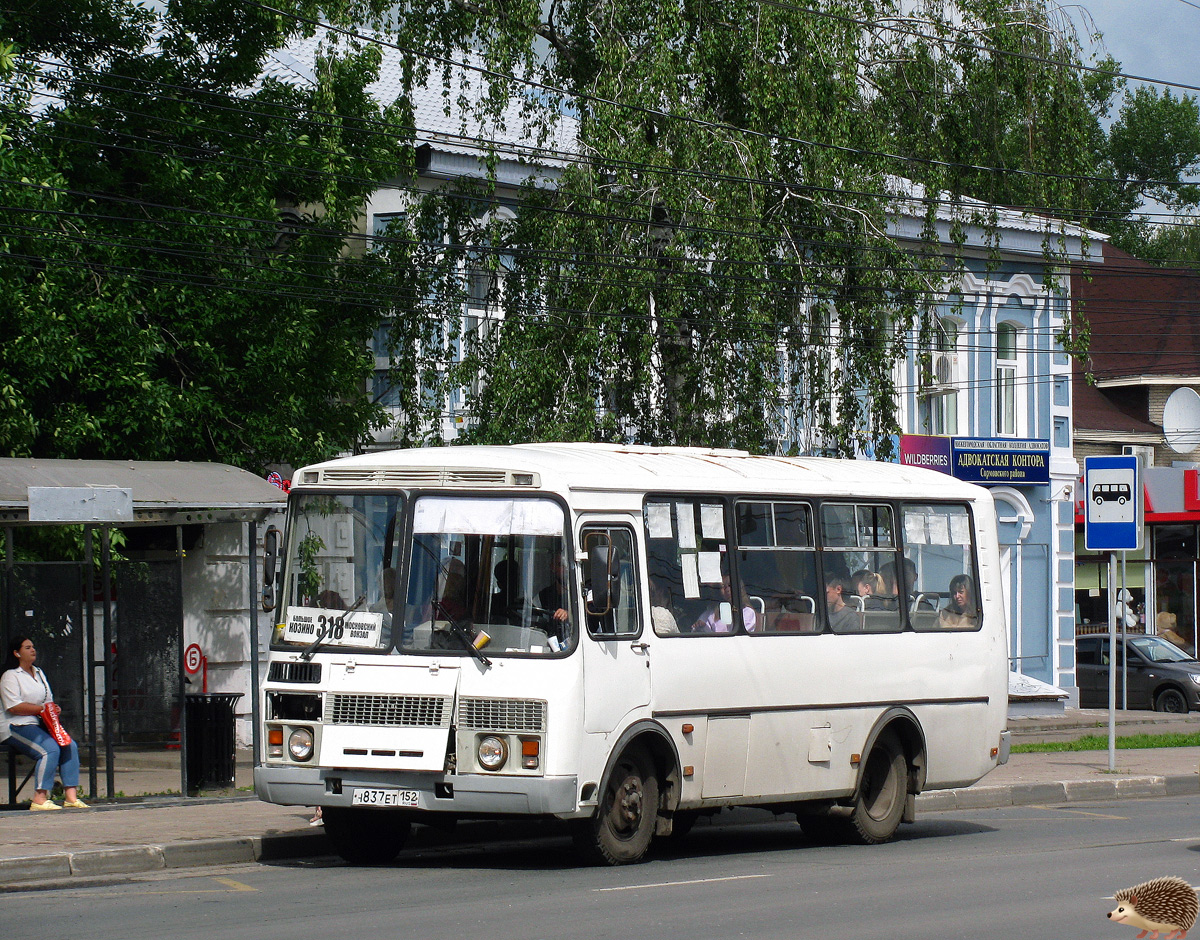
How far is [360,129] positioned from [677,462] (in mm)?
10191

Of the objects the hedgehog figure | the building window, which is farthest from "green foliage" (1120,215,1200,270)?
the hedgehog figure

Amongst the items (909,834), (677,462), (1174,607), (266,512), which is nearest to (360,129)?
(266,512)

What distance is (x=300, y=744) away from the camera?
37.2ft

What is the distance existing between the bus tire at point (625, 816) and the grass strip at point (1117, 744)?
1290 cm

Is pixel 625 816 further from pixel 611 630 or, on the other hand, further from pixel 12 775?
pixel 12 775

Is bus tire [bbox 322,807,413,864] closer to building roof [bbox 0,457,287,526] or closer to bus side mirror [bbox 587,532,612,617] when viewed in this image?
bus side mirror [bbox 587,532,612,617]

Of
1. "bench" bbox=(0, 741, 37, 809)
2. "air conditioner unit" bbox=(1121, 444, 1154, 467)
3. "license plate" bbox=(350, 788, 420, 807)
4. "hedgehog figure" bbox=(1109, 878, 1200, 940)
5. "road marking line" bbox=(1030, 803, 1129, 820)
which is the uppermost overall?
"air conditioner unit" bbox=(1121, 444, 1154, 467)

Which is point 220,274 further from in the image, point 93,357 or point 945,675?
point 945,675

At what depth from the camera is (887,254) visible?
68.4 feet

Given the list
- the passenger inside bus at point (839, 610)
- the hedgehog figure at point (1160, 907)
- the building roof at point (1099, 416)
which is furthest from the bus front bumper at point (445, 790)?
the building roof at point (1099, 416)

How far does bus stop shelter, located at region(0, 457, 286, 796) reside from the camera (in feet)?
48.6

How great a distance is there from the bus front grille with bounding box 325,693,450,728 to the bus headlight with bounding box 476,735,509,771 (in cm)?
28

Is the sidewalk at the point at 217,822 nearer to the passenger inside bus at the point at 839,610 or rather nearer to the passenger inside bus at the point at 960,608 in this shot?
the passenger inside bus at the point at 960,608

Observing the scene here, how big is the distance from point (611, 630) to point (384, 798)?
195 centimetres
